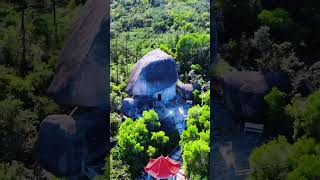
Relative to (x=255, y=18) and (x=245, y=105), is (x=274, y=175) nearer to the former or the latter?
(x=245, y=105)

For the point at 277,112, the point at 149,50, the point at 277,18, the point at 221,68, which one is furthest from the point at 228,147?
the point at 149,50

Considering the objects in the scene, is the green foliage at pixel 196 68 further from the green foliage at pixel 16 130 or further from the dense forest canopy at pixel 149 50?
the green foliage at pixel 16 130

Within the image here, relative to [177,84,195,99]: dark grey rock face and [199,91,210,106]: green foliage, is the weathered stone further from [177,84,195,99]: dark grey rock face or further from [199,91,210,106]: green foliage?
[199,91,210,106]: green foliage

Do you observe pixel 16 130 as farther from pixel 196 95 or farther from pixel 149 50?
pixel 149 50

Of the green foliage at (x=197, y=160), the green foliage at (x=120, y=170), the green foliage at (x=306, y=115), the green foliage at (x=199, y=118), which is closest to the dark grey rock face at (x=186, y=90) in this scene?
the green foliage at (x=199, y=118)

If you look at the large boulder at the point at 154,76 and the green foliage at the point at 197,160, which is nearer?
the green foliage at the point at 197,160

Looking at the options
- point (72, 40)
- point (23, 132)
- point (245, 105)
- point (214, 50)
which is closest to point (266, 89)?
point (245, 105)
